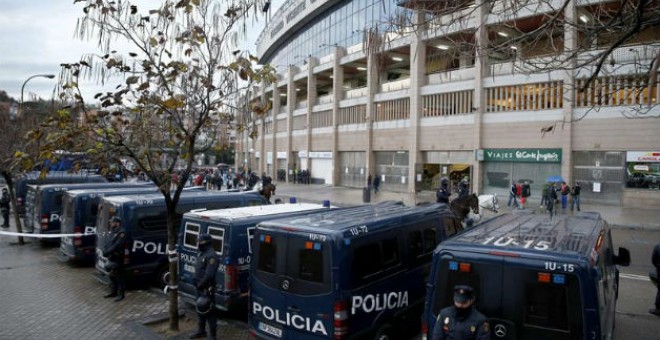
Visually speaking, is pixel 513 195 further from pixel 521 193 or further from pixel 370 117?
pixel 370 117

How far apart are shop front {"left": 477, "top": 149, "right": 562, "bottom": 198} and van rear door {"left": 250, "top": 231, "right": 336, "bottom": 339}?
25192 millimetres

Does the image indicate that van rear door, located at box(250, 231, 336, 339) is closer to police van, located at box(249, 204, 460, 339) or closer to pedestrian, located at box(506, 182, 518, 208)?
police van, located at box(249, 204, 460, 339)

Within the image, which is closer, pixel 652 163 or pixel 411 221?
pixel 411 221

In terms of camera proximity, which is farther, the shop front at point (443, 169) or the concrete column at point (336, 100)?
the concrete column at point (336, 100)

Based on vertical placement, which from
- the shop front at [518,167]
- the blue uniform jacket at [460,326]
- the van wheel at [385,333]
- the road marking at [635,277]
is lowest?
the road marking at [635,277]

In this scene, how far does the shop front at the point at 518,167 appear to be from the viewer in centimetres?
2769

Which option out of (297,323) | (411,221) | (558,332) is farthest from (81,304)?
(558,332)

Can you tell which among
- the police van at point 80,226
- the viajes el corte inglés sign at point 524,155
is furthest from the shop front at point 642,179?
the police van at point 80,226

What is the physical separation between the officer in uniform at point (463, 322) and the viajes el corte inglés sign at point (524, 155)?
25851 millimetres

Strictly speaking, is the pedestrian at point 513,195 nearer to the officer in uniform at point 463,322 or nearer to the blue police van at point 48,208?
the blue police van at point 48,208

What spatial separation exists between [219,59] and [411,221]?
13.6 feet

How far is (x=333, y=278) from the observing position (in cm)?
569

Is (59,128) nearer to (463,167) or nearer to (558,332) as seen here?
(558,332)

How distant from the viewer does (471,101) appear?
30.9 meters
